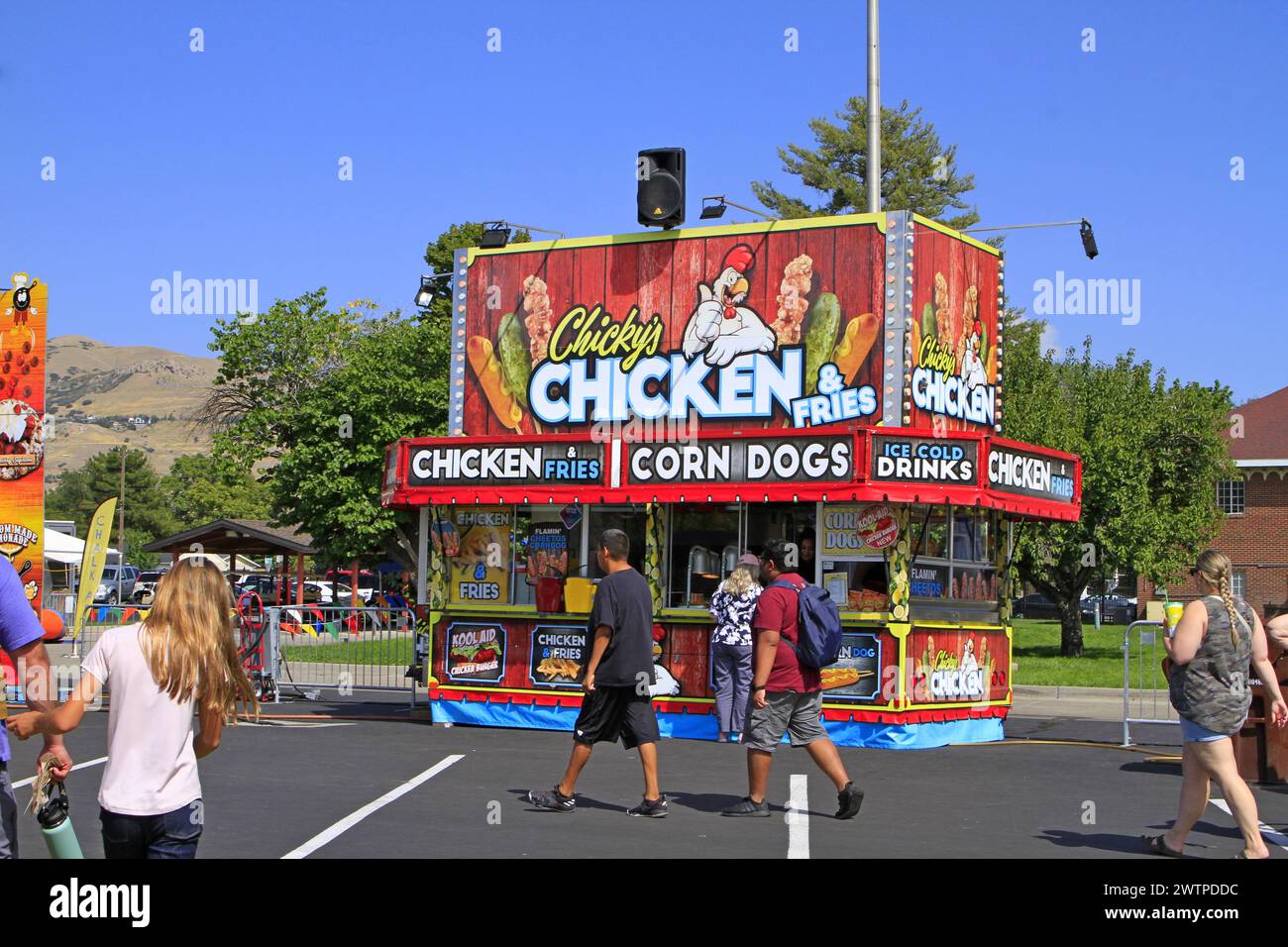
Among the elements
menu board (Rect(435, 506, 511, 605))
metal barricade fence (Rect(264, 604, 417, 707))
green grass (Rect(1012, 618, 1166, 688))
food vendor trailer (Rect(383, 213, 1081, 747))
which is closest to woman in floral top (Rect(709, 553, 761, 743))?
food vendor trailer (Rect(383, 213, 1081, 747))

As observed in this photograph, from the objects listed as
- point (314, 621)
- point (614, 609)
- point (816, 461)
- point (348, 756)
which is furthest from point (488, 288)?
point (314, 621)

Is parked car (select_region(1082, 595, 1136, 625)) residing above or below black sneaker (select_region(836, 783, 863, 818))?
below

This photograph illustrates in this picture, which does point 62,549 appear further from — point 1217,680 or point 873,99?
point 1217,680

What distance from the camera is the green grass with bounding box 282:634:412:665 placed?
74.8 feet

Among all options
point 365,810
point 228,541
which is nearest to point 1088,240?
point 365,810

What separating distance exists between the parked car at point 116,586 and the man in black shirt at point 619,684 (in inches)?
1508

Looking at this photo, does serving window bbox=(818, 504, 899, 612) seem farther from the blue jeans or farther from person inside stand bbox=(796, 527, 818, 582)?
the blue jeans

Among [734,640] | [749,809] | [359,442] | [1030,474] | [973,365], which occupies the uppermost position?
[359,442]

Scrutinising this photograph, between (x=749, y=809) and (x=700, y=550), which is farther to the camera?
(x=700, y=550)

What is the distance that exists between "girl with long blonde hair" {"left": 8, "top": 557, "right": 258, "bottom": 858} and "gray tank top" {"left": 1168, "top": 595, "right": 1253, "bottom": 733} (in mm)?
5670

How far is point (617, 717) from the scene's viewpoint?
10102 millimetres

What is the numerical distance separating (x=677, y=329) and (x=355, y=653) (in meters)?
9.49
